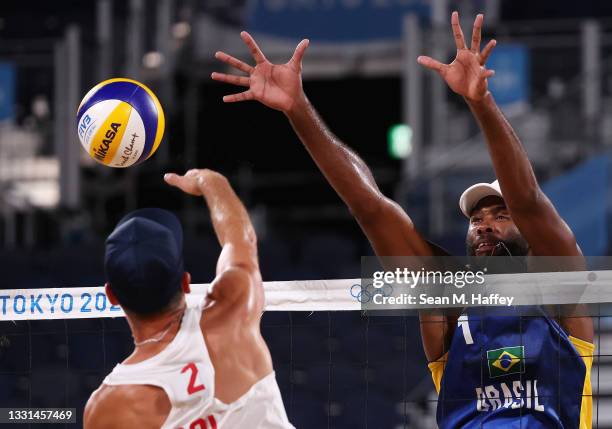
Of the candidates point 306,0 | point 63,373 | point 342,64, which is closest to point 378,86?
point 342,64

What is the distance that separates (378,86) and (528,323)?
9.95m

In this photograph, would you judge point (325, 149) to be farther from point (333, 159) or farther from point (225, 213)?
point (225, 213)

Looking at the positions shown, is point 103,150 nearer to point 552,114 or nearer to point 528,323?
point 528,323

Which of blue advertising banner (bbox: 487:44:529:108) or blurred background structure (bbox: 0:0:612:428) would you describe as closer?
blurred background structure (bbox: 0:0:612:428)

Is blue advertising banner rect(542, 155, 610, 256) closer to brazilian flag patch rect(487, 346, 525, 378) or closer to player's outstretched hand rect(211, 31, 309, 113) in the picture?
brazilian flag patch rect(487, 346, 525, 378)

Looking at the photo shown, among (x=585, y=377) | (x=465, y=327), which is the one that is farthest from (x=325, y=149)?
(x=585, y=377)

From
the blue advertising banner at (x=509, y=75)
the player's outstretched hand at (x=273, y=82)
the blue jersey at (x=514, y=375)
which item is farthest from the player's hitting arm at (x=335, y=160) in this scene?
the blue advertising banner at (x=509, y=75)

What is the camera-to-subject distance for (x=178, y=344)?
3.52 meters

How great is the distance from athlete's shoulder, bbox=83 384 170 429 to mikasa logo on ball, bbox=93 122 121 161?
1.73 m

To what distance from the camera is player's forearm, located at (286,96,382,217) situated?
411cm

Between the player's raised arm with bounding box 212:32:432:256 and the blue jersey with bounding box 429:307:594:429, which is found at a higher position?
the player's raised arm with bounding box 212:32:432:256

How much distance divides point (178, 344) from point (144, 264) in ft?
1.00

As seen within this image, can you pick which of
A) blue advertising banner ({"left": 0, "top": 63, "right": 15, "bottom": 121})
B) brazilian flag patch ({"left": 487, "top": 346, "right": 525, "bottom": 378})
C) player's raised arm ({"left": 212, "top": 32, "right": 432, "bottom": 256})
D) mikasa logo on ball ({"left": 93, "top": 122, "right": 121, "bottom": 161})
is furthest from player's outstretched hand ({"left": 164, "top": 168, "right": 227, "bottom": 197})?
blue advertising banner ({"left": 0, "top": 63, "right": 15, "bottom": 121})

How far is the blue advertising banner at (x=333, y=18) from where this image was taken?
12.9 metres
